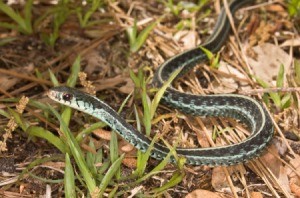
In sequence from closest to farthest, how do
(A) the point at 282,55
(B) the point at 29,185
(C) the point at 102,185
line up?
(C) the point at 102,185 → (B) the point at 29,185 → (A) the point at 282,55

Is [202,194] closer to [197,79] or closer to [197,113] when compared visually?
[197,113]

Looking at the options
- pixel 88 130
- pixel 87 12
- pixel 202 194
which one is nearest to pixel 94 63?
pixel 87 12

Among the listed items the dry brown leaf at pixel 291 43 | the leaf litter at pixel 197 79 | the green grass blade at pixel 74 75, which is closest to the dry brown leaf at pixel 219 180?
the leaf litter at pixel 197 79

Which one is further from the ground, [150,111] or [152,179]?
[150,111]

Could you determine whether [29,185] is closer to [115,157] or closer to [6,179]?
[6,179]

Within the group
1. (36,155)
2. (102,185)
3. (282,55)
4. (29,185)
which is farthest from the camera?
(282,55)

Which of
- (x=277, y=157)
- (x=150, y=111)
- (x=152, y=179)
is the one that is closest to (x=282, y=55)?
(x=277, y=157)
